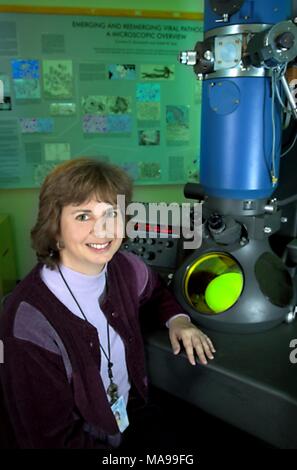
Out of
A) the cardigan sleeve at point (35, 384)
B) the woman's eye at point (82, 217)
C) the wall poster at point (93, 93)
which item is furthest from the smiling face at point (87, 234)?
the wall poster at point (93, 93)

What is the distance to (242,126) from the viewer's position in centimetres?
88

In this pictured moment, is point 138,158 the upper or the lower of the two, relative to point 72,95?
lower

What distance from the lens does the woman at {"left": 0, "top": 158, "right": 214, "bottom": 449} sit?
781mm

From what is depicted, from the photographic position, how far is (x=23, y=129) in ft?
7.81

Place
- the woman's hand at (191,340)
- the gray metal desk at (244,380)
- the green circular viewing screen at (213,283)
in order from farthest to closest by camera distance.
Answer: the green circular viewing screen at (213,283) < the woman's hand at (191,340) < the gray metal desk at (244,380)

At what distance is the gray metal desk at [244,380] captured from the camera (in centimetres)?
73

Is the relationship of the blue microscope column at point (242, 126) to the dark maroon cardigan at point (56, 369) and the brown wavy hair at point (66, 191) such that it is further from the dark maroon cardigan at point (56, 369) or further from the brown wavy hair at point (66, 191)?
the dark maroon cardigan at point (56, 369)

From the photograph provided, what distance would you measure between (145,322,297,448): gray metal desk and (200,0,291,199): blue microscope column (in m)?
0.34

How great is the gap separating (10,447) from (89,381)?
21 centimetres

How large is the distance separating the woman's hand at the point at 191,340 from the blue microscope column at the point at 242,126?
32 centimetres

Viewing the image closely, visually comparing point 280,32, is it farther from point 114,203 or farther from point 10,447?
point 10,447

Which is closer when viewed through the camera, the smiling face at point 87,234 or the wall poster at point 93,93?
the smiling face at point 87,234

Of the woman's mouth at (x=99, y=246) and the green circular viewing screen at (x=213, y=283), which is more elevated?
the woman's mouth at (x=99, y=246)
